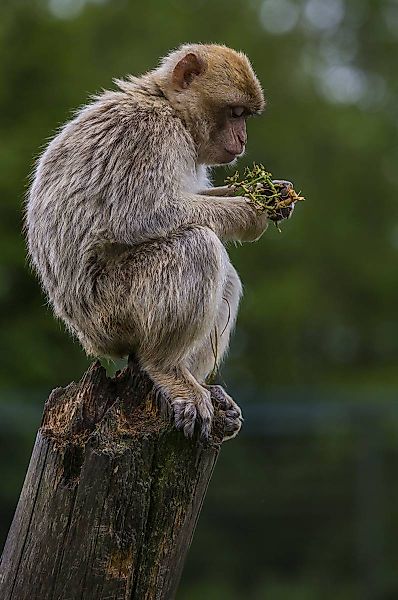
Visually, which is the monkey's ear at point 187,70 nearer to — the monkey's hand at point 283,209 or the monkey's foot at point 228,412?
the monkey's hand at point 283,209

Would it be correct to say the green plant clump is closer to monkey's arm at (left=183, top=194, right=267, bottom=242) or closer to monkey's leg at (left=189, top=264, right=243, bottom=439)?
monkey's arm at (left=183, top=194, right=267, bottom=242)

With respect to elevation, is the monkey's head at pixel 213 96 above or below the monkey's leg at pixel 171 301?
above

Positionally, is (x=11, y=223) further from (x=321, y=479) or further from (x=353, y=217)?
(x=353, y=217)

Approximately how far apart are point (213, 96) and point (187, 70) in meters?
0.25

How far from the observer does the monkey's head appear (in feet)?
23.5

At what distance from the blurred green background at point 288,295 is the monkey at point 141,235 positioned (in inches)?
279

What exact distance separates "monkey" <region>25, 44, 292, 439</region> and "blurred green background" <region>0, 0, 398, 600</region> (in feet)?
23.2

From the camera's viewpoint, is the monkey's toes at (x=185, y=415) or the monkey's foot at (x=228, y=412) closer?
the monkey's toes at (x=185, y=415)

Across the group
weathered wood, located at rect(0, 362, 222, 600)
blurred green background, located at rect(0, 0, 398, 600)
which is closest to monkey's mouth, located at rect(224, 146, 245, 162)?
weathered wood, located at rect(0, 362, 222, 600)

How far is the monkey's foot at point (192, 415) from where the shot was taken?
5.75m

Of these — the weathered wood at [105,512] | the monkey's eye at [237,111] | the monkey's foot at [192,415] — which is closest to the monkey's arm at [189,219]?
the monkey's eye at [237,111]

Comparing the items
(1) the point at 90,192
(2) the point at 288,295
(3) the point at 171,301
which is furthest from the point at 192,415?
(2) the point at 288,295

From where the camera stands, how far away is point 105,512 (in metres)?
5.30

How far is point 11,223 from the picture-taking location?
16.7m
